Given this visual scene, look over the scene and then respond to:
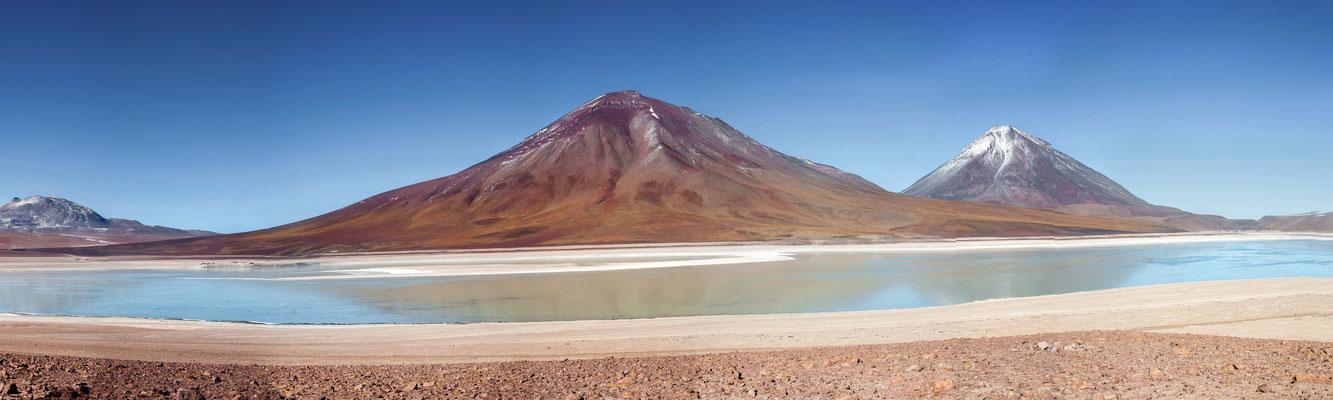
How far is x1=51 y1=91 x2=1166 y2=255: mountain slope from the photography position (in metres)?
126

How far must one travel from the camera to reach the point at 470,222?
158m

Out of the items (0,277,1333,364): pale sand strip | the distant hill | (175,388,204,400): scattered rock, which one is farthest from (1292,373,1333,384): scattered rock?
the distant hill

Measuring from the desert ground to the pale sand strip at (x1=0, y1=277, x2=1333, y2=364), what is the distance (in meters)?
0.08

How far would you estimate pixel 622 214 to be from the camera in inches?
5886

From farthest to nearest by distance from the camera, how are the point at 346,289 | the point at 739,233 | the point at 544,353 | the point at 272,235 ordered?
the point at 272,235
the point at 739,233
the point at 346,289
the point at 544,353

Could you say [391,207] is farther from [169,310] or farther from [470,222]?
[169,310]

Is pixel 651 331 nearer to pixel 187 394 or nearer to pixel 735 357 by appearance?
pixel 735 357

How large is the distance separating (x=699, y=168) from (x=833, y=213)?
4198 centimetres

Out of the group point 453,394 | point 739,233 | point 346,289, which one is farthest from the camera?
point 739,233

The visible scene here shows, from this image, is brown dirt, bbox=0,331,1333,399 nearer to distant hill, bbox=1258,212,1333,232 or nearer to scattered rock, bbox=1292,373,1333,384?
scattered rock, bbox=1292,373,1333,384

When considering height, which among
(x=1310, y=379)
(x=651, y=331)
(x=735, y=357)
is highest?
(x=1310, y=379)

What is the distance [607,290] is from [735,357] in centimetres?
2491

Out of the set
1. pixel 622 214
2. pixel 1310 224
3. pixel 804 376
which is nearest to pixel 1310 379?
pixel 804 376

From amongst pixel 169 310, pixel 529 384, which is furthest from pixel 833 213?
pixel 529 384
